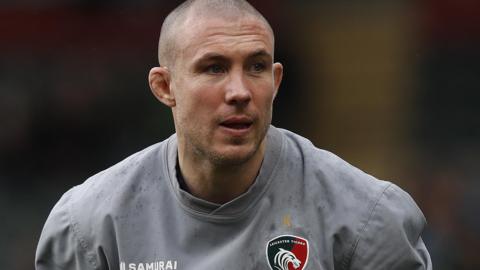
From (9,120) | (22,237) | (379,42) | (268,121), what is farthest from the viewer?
(379,42)

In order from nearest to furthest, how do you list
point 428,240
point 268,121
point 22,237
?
point 268,121 → point 428,240 → point 22,237

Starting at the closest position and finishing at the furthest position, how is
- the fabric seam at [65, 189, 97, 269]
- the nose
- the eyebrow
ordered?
the nose, the eyebrow, the fabric seam at [65, 189, 97, 269]

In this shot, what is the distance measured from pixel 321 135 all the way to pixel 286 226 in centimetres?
953

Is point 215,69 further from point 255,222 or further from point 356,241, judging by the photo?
point 356,241

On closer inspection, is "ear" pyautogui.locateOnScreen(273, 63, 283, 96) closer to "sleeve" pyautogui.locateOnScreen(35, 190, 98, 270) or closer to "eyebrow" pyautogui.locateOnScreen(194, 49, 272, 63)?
"eyebrow" pyautogui.locateOnScreen(194, 49, 272, 63)

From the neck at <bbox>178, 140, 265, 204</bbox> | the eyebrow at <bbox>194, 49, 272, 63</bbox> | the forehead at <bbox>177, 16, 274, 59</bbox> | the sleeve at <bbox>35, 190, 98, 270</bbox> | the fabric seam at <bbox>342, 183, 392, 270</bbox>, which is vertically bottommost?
→ the sleeve at <bbox>35, 190, 98, 270</bbox>

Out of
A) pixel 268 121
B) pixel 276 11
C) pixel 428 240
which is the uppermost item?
pixel 268 121

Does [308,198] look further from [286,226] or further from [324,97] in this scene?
[324,97]

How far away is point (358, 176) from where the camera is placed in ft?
17.0

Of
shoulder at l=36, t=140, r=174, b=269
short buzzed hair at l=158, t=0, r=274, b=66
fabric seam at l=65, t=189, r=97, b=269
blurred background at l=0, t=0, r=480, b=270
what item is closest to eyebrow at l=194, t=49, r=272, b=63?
short buzzed hair at l=158, t=0, r=274, b=66

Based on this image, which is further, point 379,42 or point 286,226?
point 379,42

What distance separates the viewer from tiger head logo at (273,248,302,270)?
5.02m

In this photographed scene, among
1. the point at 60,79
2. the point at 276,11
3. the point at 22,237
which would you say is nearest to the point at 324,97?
the point at 276,11

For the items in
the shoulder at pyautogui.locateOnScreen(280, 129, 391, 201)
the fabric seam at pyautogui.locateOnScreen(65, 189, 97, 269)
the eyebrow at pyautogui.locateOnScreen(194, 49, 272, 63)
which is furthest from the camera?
the fabric seam at pyautogui.locateOnScreen(65, 189, 97, 269)
